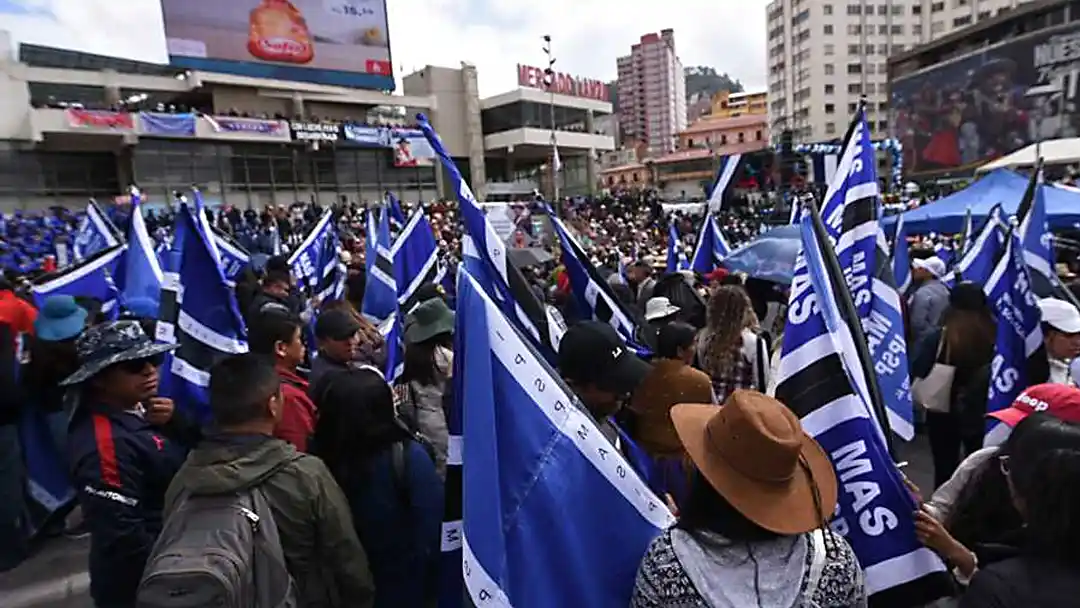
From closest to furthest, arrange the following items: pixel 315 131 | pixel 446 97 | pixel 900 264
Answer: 1. pixel 900 264
2. pixel 315 131
3. pixel 446 97

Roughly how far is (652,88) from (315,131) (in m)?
116

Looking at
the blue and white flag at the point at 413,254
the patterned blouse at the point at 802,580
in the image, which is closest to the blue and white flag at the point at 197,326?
the blue and white flag at the point at 413,254

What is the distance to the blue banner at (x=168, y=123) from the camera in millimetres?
30062

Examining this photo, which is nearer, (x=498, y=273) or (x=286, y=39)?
(x=498, y=273)

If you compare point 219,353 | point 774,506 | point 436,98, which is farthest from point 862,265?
point 436,98

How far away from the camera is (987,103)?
4350 centimetres

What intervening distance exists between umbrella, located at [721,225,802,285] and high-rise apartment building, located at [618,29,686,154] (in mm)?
133457

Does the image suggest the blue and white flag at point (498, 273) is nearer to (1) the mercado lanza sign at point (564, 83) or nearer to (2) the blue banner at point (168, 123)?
(2) the blue banner at point (168, 123)

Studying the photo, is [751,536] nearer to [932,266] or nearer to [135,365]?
[135,365]

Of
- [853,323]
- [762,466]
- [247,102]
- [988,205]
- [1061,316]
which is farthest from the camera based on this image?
[247,102]

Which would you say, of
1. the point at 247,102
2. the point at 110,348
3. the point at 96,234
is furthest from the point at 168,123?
the point at 110,348

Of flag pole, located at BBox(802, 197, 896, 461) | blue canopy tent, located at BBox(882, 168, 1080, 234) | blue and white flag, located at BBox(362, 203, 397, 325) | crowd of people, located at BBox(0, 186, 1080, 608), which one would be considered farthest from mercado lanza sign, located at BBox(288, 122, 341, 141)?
flag pole, located at BBox(802, 197, 896, 461)

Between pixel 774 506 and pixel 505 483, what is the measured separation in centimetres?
61

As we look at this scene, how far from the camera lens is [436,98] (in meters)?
45.0
